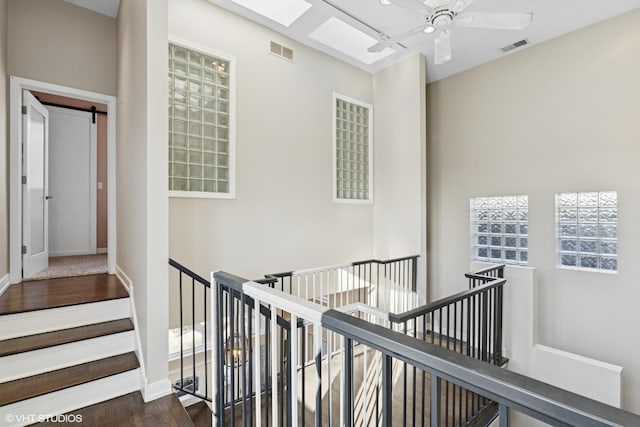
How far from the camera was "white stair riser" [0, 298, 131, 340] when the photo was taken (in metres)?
2.38

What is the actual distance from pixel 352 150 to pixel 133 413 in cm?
420

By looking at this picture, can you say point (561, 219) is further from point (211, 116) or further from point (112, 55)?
point (112, 55)

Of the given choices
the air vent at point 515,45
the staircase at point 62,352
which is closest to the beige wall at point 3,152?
the staircase at point 62,352

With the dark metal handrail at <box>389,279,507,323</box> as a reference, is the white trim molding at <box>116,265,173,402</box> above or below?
below

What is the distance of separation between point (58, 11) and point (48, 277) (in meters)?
3.01

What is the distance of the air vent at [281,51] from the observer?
4023 mm

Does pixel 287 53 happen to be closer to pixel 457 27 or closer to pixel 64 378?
pixel 457 27

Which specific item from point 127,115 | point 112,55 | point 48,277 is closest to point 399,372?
point 127,115

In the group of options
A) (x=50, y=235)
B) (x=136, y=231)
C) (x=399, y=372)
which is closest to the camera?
(x=136, y=231)

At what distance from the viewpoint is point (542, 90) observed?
13.3ft

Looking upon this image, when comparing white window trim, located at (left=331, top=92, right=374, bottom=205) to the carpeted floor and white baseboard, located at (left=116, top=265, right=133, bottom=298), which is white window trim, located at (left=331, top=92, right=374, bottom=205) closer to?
white baseboard, located at (left=116, top=265, right=133, bottom=298)

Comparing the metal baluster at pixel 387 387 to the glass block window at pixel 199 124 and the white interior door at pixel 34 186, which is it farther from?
the white interior door at pixel 34 186

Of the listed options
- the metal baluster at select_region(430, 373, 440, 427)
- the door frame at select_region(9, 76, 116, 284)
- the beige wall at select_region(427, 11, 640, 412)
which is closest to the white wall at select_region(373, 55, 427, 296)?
the beige wall at select_region(427, 11, 640, 412)

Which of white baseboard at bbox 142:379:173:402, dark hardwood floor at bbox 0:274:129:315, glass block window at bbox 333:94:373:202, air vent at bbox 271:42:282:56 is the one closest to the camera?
white baseboard at bbox 142:379:173:402
